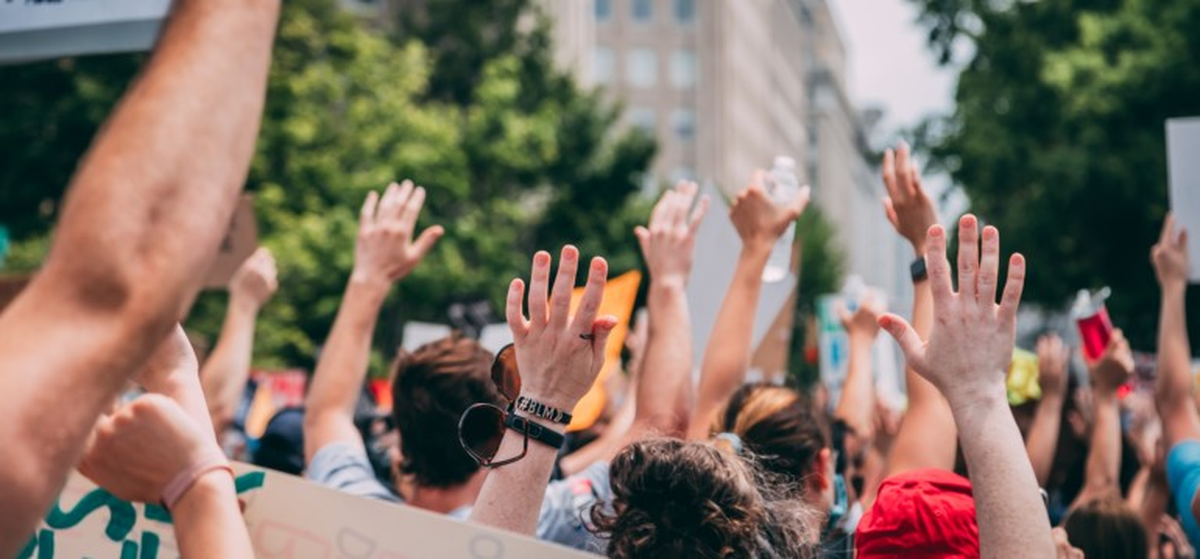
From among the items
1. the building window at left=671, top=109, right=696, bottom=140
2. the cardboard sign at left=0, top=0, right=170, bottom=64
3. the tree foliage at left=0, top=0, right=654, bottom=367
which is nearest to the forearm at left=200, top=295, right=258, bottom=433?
the cardboard sign at left=0, top=0, right=170, bottom=64

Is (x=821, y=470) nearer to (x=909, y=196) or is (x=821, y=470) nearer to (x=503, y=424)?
(x=909, y=196)

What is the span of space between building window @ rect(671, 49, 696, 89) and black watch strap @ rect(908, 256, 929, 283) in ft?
259

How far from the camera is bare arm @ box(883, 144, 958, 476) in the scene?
314cm

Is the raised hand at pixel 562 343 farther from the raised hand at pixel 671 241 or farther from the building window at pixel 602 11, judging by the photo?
the building window at pixel 602 11

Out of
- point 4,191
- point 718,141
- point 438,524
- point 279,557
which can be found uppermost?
point 438,524

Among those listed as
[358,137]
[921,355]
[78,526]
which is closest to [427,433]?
[78,526]

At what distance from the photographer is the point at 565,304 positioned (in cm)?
221

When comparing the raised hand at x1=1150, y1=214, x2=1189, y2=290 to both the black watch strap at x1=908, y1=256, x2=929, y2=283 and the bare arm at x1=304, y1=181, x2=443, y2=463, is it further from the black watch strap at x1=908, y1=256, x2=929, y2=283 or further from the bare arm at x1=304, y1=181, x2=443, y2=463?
the bare arm at x1=304, y1=181, x2=443, y2=463

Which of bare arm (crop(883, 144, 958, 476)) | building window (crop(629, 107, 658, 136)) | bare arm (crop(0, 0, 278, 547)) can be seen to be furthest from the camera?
building window (crop(629, 107, 658, 136))

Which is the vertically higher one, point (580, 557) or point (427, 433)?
point (580, 557)

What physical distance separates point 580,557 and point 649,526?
251 mm

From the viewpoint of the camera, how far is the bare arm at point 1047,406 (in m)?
4.39

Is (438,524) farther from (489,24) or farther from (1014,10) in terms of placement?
(489,24)


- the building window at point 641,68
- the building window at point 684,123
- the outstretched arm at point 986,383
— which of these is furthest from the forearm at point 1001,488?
the building window at point 641,68
